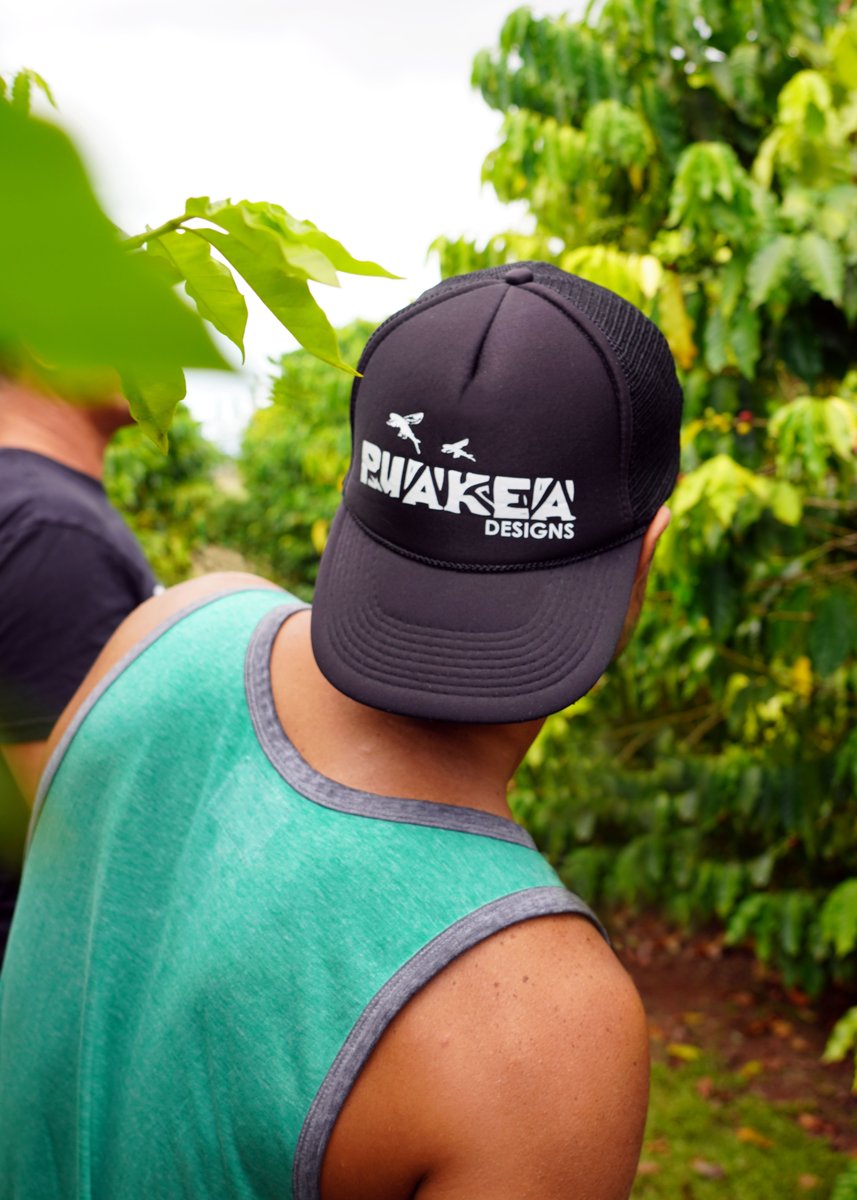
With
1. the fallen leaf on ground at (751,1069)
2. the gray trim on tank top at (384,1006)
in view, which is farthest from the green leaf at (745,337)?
the fallen leaf on ground at (751,1069)

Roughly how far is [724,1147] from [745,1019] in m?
0.92

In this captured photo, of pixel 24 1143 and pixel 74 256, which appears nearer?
pixel 74 256

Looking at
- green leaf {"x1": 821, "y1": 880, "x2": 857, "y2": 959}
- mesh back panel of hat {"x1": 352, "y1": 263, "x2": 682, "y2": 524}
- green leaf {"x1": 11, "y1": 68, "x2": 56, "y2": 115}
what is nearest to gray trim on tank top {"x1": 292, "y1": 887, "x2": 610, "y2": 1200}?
mesh back panel of hat {"x1": 352, "y1": 263, "x2": 682, "y2": 524}

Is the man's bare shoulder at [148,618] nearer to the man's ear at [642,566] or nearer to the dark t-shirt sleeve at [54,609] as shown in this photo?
the dark t-shirt sleeve at [54,609]

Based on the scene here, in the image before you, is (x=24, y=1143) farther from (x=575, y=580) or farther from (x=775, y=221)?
(x=775, y=221)

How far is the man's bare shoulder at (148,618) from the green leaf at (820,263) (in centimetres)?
152

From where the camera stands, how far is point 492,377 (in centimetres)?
106

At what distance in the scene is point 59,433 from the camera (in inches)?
74.4

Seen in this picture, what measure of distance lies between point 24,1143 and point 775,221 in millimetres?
2307

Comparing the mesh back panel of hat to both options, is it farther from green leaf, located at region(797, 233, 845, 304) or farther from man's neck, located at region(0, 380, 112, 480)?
green leaf, located at region(797, 233, 845, 304)

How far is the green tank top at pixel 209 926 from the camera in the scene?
87cm

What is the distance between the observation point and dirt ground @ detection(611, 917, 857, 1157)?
4.17m

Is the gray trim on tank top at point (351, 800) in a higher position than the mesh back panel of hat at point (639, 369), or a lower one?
lower

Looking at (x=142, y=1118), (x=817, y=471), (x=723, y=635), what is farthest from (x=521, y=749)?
(x=723, y=635)
